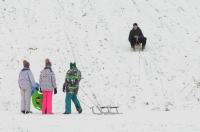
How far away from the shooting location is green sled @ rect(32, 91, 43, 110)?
19.7 meters

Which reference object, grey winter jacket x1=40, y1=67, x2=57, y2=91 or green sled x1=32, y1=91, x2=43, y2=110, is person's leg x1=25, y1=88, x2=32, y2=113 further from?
grey winter jacket x1=40, y1=67, x2=57, y2=91

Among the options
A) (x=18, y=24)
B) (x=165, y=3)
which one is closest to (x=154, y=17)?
(x=165, y=3)

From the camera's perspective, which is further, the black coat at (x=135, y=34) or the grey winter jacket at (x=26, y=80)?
the black coat at (x=135, y=34)

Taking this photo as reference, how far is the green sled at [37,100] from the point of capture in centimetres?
1966

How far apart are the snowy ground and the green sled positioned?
1.19ft

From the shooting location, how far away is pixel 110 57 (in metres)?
25.1

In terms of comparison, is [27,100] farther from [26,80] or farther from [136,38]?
[136,38]

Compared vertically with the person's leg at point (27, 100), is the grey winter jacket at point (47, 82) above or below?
above

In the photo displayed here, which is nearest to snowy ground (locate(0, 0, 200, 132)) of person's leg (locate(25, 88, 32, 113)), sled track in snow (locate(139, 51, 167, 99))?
sled track in snow (locate(139, 51, 167, 99))

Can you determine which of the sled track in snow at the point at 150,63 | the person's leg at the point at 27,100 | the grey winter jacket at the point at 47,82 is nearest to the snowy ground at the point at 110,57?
the sled track in snow at the point at 150,63

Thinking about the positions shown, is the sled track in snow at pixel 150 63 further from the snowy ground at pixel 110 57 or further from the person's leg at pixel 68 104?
the person's leg at pixel 68 104

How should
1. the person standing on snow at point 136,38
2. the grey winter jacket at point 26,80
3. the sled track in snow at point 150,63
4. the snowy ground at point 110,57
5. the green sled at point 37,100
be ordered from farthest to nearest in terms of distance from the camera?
the person standing on snow at point 136,38 < the sled track in snow at point 150,63 < the green sled at point 37,100 < the grey winter jacket at point 26,80 < the snowy ground at point 110,57

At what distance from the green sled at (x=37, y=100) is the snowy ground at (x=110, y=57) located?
0.36 meters

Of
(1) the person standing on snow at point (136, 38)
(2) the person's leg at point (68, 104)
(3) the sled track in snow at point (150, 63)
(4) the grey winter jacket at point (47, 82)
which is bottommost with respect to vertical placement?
(2) the person's leg at point (68, 104)
